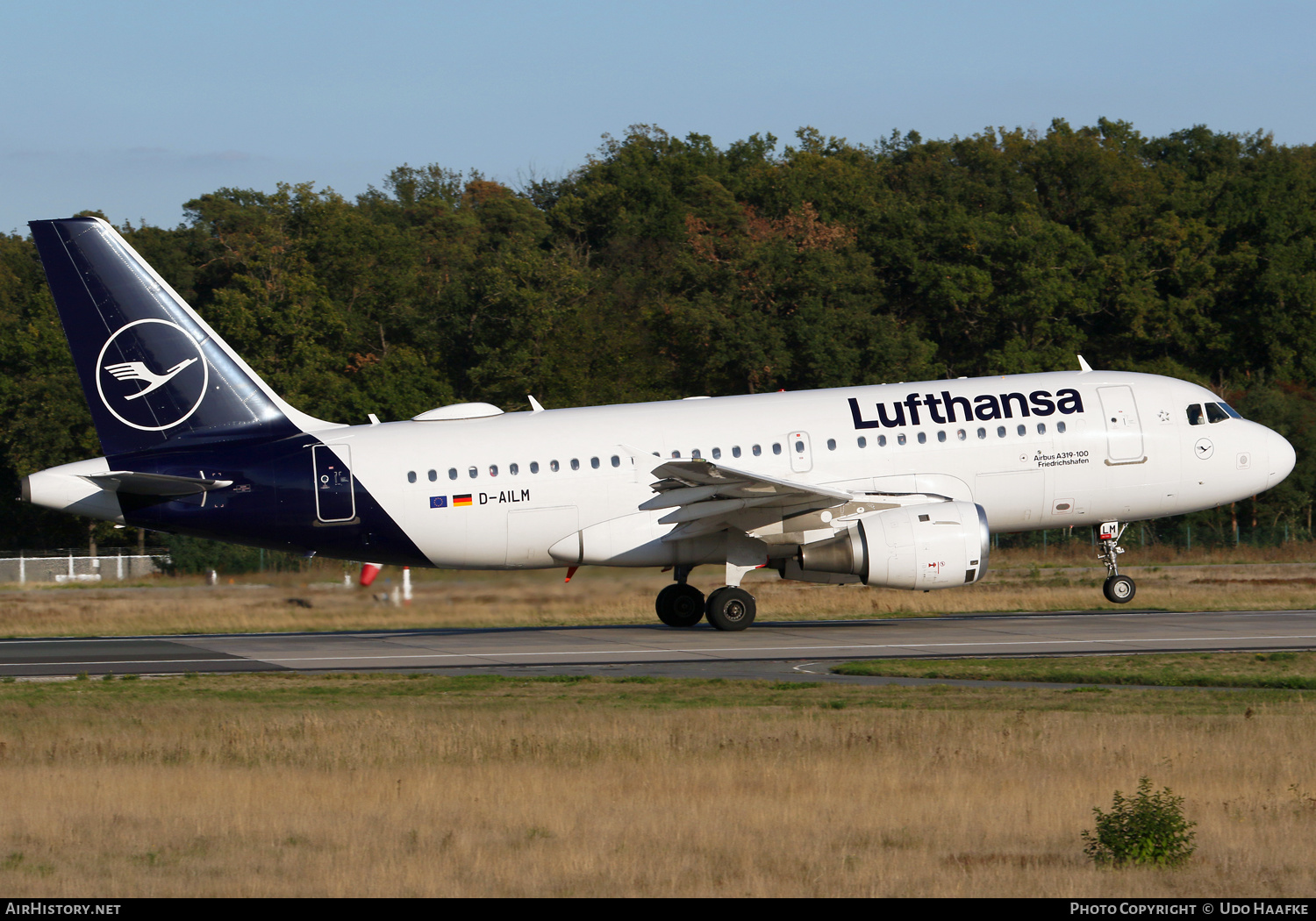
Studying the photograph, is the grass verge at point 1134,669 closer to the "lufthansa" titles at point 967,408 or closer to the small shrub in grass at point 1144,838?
the "lufthansa" titles at point 967,408

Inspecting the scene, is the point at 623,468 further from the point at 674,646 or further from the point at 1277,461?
the point at 1277,461

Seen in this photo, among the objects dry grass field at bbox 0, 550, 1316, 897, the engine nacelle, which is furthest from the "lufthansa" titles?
dry grass field at bbox 0, 550, 1316, 897

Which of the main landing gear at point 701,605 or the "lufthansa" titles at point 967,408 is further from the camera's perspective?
the "lufthansa" titles at point 967,408

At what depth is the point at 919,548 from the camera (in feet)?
87.1

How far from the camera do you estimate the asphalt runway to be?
24.1 m

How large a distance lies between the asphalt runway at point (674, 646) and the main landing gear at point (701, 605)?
311mm

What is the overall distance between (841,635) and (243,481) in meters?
11.5

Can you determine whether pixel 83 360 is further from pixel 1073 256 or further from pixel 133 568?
pixel 1073 256

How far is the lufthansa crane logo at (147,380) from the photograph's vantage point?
90.3 ft

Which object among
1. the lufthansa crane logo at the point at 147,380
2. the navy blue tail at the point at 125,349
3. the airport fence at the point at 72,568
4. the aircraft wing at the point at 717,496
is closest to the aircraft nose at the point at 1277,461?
the aircraft wing at the point at 717,496

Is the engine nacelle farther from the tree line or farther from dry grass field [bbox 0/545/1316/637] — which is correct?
the tree line

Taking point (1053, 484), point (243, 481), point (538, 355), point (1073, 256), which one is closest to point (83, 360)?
point (243, 481)

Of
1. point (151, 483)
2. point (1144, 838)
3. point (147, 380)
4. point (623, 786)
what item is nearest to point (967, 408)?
point (151, 483)

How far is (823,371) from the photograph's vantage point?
61969mm
